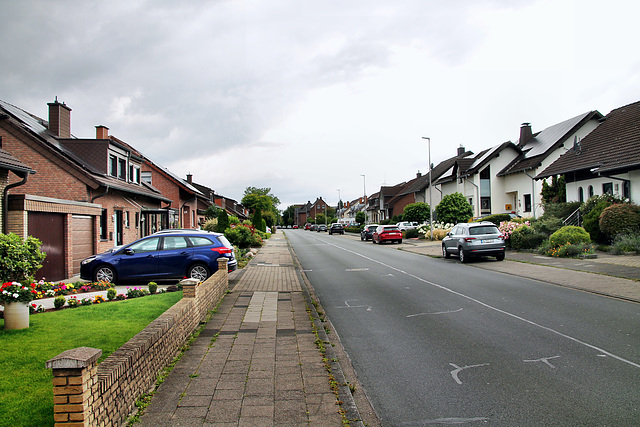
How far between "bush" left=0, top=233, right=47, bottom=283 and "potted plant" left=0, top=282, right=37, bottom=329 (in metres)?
2.71

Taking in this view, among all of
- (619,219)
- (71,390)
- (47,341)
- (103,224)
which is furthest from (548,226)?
(71,390)

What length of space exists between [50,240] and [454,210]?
104 ft

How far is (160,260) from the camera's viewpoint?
43.7ft

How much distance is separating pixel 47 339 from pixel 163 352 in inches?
89.9

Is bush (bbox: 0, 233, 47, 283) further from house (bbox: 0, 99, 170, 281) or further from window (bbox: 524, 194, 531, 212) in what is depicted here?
window (bbox: 524, 194, 531, 212)

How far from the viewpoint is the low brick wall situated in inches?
130

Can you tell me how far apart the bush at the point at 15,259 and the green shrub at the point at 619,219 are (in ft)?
67.5

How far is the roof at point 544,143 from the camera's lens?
1351 inches

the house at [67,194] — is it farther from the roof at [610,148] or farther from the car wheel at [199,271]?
the roof at [610,148]

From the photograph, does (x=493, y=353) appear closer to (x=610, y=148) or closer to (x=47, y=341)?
(x=47, y=341)

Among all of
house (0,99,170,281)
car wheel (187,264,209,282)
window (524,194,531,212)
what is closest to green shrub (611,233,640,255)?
car wheel (187,264,209,282)

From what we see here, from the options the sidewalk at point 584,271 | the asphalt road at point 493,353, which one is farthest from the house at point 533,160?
the asphalt road at point 493,353

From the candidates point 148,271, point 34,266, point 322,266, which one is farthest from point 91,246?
point 322,266

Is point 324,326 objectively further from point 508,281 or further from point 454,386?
point 508,281
